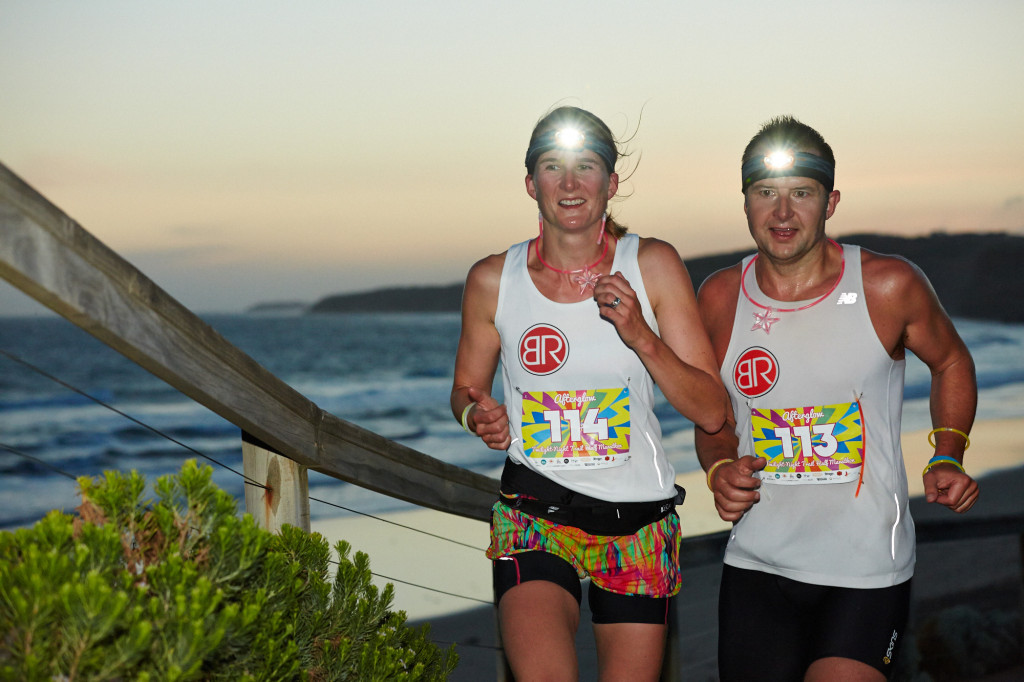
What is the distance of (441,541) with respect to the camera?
12.5 meters

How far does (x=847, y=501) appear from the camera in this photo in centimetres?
262

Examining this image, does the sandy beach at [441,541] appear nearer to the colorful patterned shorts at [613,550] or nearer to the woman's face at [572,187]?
the colorful patterned shorts at [613,550]

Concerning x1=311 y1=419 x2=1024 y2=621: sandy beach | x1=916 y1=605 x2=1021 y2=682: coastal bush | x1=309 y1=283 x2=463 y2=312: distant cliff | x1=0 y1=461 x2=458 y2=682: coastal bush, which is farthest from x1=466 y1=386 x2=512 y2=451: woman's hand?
x1=309 y1=283 x2=463 y2=312: distant cliff

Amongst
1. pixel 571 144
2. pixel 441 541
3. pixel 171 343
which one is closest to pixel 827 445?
pixel 571 144

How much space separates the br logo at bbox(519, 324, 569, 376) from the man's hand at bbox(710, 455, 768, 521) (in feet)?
1.78

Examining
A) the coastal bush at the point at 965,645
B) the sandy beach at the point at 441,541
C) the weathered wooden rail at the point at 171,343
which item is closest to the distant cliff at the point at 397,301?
the sandy beach at the point at 441,541

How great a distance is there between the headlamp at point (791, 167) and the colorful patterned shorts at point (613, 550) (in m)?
1.01

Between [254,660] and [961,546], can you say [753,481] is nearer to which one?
[254,660]

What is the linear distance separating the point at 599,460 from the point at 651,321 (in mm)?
398

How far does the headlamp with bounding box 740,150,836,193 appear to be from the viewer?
2697 millimetres

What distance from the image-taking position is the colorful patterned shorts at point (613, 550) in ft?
8.25

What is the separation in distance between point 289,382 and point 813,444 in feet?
86.0

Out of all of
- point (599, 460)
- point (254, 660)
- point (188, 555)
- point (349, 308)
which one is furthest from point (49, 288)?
point (349, 308)

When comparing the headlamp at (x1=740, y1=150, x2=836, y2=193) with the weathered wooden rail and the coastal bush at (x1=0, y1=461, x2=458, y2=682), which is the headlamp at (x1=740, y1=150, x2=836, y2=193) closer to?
the weathered wooden rail
